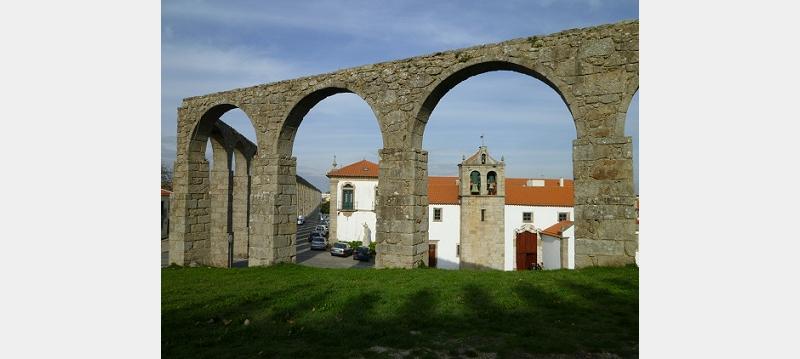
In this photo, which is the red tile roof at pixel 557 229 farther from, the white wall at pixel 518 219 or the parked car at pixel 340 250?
the parked car at pixel 340 250

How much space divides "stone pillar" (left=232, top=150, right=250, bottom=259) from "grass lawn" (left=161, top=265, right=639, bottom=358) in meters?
9.88

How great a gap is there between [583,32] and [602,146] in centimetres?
210

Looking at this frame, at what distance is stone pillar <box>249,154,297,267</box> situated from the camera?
10.6 meters

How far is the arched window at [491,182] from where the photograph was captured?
89.0ft

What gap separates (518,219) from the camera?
90.7 ft

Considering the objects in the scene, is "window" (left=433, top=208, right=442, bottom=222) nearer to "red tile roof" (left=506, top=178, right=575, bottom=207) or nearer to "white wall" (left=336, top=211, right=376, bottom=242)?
"red tile roof" (left=506, top=178, right=575, bottom=207)

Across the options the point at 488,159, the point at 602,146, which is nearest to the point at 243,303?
the point at 602,146

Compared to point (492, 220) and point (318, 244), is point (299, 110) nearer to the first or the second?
point (492, 220)

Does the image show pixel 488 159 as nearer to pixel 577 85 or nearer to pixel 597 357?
pixel 577 85

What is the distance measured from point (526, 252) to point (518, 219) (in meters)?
2.17

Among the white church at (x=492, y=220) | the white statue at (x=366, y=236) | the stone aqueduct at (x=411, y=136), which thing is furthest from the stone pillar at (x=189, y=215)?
the white statue at (x=366, y=236)

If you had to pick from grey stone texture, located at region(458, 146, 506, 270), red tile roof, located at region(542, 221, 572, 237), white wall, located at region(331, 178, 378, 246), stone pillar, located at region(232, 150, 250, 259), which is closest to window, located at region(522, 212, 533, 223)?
red tile roof, located at region(542, 221, 572, 237)

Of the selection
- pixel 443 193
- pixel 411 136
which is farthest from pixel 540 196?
pixel 411 136

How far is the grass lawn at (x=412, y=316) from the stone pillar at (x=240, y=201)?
32.4ft
